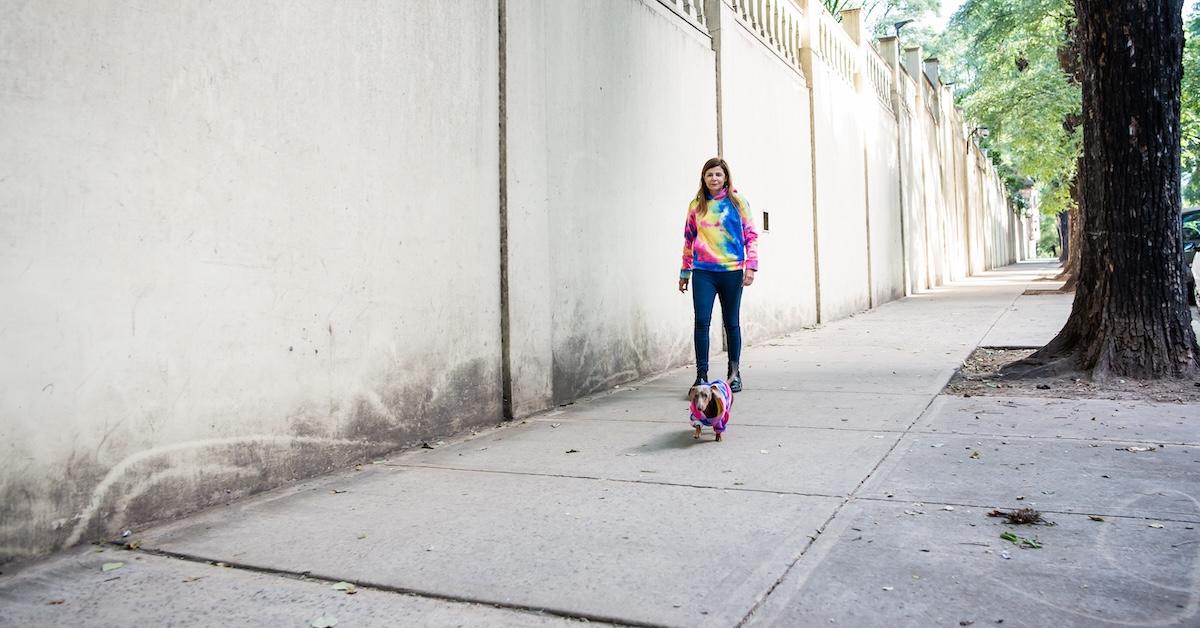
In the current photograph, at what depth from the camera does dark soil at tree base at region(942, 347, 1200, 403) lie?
641 cm

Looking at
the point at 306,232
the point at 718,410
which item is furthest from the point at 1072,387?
the point at 306,232

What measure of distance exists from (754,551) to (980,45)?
23.4 metres

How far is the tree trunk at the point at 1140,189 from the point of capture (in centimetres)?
674

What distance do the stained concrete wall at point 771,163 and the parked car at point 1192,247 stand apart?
4.88m

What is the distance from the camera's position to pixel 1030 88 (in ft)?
67.8

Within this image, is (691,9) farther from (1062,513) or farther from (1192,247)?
(1192,247)

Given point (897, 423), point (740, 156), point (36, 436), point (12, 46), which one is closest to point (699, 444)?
point (897, 423)

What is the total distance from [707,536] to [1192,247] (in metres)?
14.6

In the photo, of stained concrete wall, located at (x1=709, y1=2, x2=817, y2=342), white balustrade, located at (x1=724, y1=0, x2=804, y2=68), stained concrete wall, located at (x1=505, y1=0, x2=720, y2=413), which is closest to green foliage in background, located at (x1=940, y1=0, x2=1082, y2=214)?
white balustrade, located at (x1=724, y1=0, x2=804, y2=68)

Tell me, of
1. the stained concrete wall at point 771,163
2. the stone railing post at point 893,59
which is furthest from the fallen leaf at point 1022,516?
the stone railing post at point 893,59

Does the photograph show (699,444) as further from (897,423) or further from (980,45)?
(980,45)

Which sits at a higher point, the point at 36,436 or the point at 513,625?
the point at 36,436

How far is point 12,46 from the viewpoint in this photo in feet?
10.8

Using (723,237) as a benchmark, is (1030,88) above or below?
above
